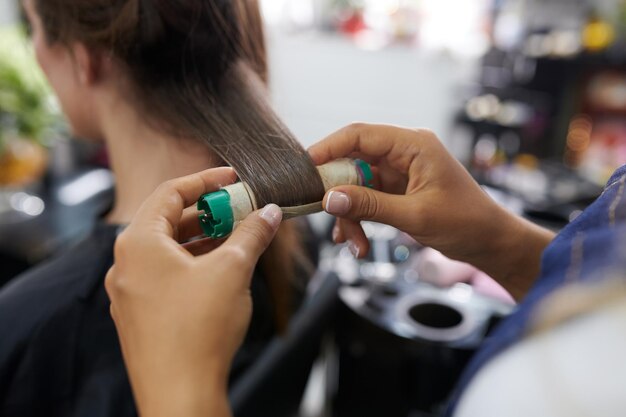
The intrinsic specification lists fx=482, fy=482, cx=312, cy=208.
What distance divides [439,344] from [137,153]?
2.18ft

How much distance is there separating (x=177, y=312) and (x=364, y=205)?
0.28 m

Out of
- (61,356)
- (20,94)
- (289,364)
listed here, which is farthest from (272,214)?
(20,94)

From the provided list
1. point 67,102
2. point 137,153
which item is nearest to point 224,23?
point 137,153

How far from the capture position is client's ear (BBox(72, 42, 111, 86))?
0.79 metres

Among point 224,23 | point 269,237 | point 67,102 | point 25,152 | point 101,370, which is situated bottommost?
point 101,370

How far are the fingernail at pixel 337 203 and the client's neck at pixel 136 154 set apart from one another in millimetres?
233

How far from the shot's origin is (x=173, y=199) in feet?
1.62

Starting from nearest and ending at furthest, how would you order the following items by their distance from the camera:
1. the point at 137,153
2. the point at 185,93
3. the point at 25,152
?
the point at 185,93
the point at 137,153
the point at 25,152

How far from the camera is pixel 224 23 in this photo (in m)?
0.74

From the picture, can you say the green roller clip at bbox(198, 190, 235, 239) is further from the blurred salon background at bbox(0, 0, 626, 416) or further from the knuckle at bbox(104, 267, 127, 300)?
the blurred salon background at bbox(0, 0, 626, 416)

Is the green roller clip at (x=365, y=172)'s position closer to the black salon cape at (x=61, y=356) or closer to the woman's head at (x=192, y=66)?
the woman's head at (x=192, y=66)

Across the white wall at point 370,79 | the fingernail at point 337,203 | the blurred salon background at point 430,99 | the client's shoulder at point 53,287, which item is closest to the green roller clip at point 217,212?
the fingernail at point 337,203

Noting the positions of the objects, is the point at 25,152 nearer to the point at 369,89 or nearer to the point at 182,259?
the point at 182,259

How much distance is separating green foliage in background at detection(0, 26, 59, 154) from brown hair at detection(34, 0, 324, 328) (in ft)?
2.64
